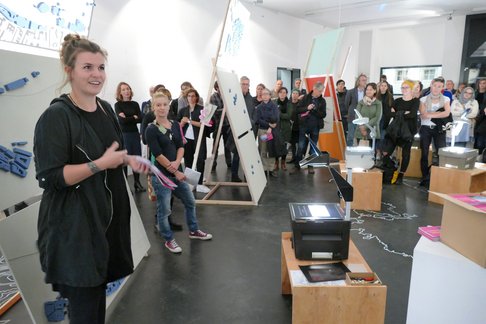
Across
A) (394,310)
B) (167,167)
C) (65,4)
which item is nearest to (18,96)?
(65,4)

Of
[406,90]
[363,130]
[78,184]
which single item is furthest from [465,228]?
[406,90]

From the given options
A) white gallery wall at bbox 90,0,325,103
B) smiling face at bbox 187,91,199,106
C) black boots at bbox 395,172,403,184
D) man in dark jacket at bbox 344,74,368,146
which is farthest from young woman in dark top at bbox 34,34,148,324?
man in dark jacket at bbox 344,74,368,146

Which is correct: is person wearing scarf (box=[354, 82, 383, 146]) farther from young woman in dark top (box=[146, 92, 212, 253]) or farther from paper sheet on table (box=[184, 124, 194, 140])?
young woman in dark top (box=[146, 92, 212, 253])

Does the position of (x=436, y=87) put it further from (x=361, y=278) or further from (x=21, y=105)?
(x=21, y=105)

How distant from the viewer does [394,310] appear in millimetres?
2074

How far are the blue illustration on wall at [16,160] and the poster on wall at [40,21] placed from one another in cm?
48

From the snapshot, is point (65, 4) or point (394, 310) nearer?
point (65, 4)

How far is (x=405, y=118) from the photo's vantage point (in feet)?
15.6

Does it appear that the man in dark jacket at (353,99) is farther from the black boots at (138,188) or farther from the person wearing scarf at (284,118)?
the black boots at (138,188)

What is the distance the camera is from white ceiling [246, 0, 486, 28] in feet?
26.3

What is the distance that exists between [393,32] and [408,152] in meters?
7.31

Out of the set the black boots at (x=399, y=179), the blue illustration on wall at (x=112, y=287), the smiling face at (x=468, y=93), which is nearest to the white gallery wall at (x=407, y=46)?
the smiling face at (x=468, y=93)

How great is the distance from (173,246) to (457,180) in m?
3.30

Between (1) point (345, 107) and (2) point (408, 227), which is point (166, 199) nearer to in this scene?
(2) point (408, 227)
